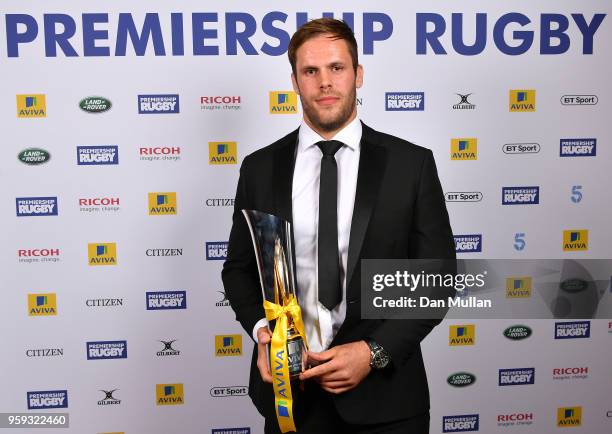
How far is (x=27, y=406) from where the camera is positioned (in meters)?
3.15

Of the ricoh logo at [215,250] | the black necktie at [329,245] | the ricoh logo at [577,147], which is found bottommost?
the ricoh logo at [215,250]

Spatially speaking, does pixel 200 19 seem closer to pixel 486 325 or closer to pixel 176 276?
pixel 176 276

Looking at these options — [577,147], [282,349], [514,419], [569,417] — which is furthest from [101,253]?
[569,417]

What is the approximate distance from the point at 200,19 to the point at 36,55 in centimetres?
79

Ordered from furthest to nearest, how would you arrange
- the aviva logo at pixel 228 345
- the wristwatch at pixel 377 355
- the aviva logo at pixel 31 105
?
the aviva logo at pixel 228 345
the aviva logo at pixel 31 105
the wristwatch at pixel 377 355

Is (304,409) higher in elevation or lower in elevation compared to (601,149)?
lower

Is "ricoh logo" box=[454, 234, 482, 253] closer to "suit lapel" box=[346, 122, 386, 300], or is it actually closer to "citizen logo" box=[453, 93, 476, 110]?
"citizen logo" box=[453, 93, 476, 110]

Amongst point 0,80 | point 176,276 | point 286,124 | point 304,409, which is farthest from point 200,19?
point 304,409

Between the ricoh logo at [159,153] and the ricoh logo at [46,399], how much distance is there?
1249 millimetres

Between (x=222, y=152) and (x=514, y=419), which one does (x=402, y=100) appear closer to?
(x=222, y=152)

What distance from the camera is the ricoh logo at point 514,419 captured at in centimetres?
337

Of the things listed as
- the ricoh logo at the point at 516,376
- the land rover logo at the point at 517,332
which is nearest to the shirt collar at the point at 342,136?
the land rover logo at the point at 517,332

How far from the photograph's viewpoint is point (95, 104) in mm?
3012

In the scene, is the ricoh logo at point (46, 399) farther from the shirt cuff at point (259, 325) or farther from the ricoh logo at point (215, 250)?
the shirt cuff at point (259, 325)
